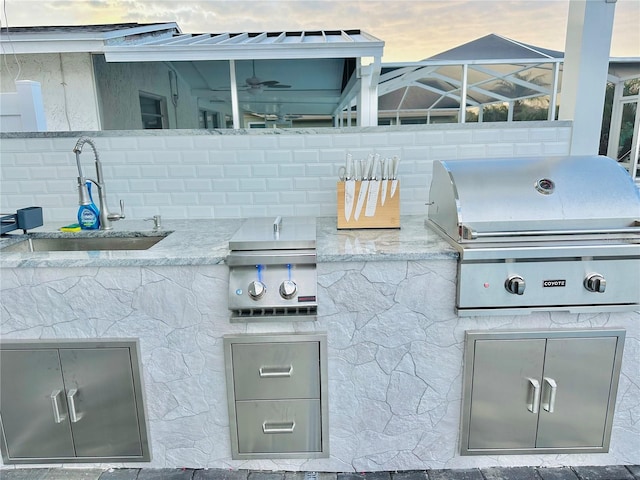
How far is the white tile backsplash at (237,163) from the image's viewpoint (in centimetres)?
225

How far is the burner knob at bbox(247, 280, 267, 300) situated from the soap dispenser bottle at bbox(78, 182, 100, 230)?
1162 mm

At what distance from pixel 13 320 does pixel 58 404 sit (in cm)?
40

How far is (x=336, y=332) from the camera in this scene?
5.19 ft

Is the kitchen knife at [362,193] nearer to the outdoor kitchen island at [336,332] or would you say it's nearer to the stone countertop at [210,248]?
the stone countertop at [210,248]

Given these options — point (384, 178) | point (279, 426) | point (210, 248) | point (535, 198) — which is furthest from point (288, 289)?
point (535, 198)

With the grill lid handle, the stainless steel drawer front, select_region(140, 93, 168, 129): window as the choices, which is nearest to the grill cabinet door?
the grill lid handle

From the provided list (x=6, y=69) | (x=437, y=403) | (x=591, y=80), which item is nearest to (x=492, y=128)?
(x=591, y=80)

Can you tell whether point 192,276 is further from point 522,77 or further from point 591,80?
point 522,77

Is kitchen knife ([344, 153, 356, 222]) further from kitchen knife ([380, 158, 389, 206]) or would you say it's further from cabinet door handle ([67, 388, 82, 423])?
cabinet door handle ([67, 388, 82, 423])

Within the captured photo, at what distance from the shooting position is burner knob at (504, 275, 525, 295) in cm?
148

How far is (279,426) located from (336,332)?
491mm

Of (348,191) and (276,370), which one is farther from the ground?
(348,191)

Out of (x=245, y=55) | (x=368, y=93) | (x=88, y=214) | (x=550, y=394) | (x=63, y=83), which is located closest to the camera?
(x=550, y=394)

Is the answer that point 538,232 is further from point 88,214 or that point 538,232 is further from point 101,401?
point 88,214
